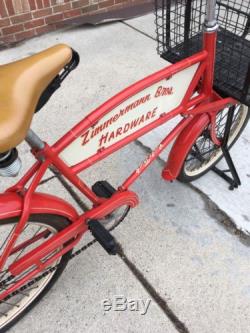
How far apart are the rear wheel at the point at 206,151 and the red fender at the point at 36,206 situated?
0.86m

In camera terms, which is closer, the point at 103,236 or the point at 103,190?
the point at 103,236

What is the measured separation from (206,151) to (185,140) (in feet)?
1.21

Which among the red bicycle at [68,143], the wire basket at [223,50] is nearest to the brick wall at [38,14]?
the wire basket at [223,50]

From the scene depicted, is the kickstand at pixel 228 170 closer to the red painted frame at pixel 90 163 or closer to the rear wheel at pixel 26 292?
the red painted frame at pixel 90 163

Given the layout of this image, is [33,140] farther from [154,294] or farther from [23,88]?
[154,294]

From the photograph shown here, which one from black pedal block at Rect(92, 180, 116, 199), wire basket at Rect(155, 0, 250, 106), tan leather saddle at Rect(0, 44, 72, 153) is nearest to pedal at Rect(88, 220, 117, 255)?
black pedal block at Rect(92, 180, 116, 199)

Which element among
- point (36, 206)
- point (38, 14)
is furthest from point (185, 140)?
point (38, 14)

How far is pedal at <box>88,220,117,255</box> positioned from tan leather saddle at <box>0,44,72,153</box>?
57 centimetres

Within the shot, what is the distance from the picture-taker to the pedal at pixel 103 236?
1663mm

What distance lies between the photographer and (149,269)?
2053mm

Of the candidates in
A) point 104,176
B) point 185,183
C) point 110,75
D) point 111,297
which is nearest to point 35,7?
point 110,75

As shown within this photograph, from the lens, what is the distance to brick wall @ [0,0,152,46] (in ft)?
11.7

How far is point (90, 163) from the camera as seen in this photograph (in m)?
1.66

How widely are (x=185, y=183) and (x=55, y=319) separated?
1.09 metres
